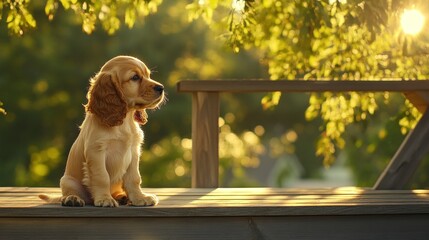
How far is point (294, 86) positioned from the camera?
698 centimetres

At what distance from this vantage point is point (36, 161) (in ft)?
77.7

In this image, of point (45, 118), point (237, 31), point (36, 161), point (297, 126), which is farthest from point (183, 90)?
point (297, 126)

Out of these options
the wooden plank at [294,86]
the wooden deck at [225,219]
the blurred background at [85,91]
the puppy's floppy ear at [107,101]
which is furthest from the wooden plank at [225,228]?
the blurred background at [85,91]

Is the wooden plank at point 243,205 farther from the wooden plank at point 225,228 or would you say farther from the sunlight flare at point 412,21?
the sunlight flare at point 412,21

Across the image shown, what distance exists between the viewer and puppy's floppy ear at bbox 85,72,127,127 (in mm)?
→ 5289

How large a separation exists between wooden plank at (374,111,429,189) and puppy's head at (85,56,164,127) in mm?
2408

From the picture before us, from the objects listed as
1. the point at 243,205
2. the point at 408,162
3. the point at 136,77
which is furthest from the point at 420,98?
the point at 136,77

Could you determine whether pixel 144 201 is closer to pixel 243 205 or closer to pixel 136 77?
pixel 243 205

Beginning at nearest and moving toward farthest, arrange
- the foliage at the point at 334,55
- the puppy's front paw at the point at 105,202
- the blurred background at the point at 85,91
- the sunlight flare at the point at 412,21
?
the puppy's front paw at the point at 105,202 < the sunlight flare at the point at 412,21 < the foliage at the point at 334,55 < the blurred background at the point at 85,91

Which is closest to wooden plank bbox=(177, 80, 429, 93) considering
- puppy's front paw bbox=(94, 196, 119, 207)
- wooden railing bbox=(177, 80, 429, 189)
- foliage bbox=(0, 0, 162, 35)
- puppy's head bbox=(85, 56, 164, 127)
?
wooden railing bbox=(177, 80, 429, 189)

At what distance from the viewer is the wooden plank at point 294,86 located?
22.4 ft

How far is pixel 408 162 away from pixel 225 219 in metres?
2.26

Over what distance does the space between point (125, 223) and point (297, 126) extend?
26075 millimetres

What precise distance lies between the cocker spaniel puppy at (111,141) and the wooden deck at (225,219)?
0.16 metres
